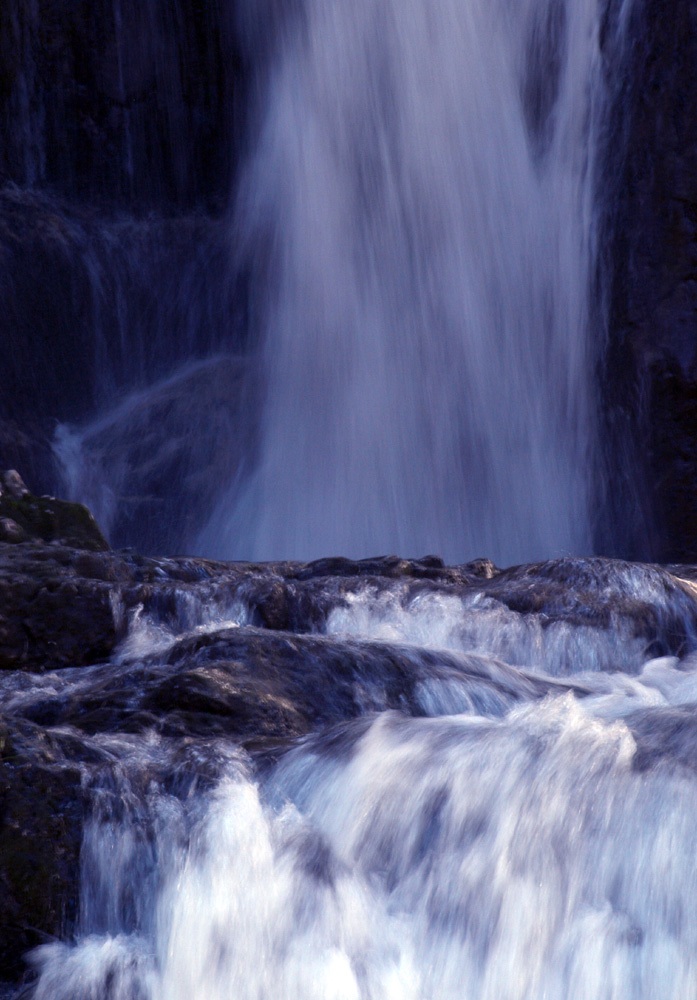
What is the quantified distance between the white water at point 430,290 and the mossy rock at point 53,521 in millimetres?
4273

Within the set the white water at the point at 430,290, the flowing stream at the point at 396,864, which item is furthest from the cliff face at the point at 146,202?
the flowing stream at the point at 396,864

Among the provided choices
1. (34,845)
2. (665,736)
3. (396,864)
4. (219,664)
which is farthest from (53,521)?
(665,736)

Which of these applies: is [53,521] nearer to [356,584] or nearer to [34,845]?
[356,584]

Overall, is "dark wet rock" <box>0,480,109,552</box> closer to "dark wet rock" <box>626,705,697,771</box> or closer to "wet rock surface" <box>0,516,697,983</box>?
"wet rock surface" <box>0,516,697,983</box>

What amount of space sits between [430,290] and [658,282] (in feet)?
10.3

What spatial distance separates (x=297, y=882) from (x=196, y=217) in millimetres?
14530

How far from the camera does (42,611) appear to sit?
5234 mm

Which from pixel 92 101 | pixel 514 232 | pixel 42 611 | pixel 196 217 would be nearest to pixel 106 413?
pixel 196 217

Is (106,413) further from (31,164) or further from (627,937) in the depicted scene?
(627,937)

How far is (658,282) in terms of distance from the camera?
10695mm

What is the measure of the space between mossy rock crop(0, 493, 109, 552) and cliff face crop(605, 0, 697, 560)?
5.55 metres

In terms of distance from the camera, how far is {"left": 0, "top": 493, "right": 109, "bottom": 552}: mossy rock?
24.3 ft

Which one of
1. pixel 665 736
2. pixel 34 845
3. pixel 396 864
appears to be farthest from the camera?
pixel 665 736

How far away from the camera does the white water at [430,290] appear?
11.7 metres
